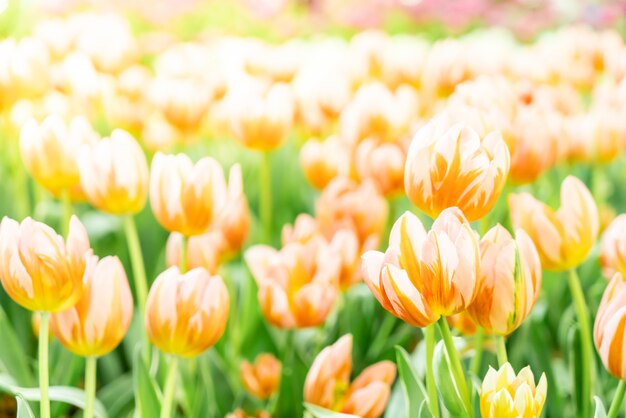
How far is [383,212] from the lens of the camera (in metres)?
1.23

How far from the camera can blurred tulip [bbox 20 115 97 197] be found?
0.96 m

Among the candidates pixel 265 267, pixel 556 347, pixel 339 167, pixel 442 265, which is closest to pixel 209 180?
pixel 265 267

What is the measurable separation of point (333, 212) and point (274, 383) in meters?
0.27

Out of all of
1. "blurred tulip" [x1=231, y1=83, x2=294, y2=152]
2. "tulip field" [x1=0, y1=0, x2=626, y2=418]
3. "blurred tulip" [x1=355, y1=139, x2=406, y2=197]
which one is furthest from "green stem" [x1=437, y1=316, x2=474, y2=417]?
"blurred tulip" [x1=231, y1=83, x2=294, y2=152]

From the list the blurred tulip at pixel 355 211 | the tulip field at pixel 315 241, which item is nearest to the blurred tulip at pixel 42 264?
the tulip field at pixel 315 241

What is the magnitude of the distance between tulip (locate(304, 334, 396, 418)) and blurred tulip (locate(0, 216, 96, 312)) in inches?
10.2

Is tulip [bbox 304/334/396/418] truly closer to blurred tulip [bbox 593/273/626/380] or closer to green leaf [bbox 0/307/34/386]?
blurred tulip [bbox 593/273/626/380]

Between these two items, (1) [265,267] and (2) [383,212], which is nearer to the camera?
(1) [265,267]

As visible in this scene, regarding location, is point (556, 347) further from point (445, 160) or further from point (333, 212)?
point (445, 160)

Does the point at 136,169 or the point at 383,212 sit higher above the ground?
the point at 136,169

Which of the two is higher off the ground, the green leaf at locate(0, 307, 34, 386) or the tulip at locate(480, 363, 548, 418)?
the tulip at locate(480, 363, 548, 418)

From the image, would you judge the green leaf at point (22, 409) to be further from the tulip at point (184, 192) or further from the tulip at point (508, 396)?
the tulip at point (508, 396)

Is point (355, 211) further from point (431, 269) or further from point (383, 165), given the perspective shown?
point (431, 269)

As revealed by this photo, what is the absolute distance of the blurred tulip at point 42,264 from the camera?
70 centimetres
